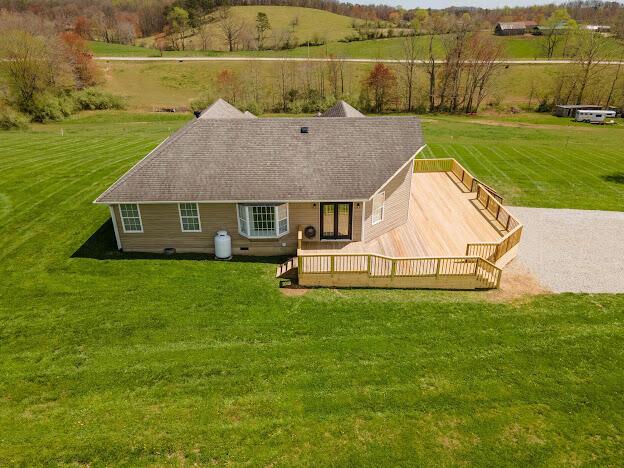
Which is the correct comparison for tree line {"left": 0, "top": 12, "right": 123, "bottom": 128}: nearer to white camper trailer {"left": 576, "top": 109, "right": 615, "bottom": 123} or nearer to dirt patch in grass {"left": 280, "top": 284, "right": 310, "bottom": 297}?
dirt patch in grass {"left": 280, "top": 284, "right": 310, "bottom": 297}

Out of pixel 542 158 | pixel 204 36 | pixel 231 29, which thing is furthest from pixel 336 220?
pixel 204 36

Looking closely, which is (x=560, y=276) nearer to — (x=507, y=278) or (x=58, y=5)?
(x=507, y=278)

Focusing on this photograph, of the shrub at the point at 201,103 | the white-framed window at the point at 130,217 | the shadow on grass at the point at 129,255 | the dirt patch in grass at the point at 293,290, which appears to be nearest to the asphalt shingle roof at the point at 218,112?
the white-framed window at the point at 130,217

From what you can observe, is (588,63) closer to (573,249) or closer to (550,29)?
(550,29)

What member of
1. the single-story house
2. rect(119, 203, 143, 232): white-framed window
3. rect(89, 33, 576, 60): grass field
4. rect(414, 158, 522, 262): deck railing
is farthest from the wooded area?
rect(119, 203, 143, 232): white-framed window

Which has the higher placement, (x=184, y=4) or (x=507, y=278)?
(x=184, y=4)

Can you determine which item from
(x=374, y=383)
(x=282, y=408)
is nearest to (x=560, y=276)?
(x=374, y=383)
